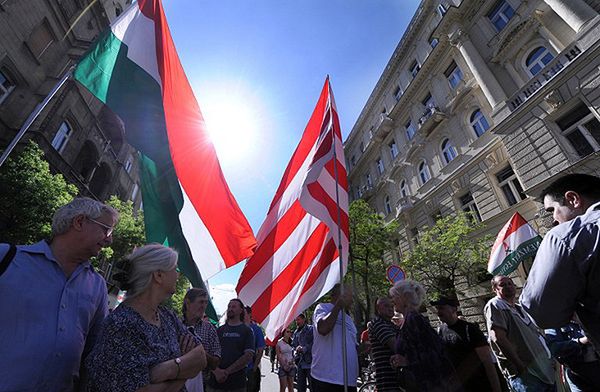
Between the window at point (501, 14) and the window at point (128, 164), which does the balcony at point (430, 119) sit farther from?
the window at point (128, 164)

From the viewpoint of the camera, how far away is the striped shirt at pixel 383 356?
2963mm

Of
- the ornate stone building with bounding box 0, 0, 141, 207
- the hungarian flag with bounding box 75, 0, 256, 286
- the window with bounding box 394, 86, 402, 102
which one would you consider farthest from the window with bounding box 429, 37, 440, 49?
the hungarian flag with bounding box 75, 0, 256, 286

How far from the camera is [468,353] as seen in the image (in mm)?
2789

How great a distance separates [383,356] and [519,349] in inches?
54.7

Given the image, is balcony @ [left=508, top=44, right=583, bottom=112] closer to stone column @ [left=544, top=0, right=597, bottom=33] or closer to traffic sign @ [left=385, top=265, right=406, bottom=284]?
stone column @ [left=544, top=0, right=597, bottom=33]

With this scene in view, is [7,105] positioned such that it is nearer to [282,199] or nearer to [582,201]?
[282,199]

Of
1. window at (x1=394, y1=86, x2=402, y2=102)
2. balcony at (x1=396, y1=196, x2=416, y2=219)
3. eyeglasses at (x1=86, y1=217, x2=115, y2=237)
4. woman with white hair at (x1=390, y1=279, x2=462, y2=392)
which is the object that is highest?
window at (x1=394, y1=86, x2=402, y2=102)

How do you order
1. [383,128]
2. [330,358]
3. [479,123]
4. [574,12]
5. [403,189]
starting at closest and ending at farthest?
[330,358], [574,12], [479,123], [403,189], [383,128]

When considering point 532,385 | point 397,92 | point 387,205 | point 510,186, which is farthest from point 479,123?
point 532,385

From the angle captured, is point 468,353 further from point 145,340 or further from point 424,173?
point 424,173

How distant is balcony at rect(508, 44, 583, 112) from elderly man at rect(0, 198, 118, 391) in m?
13.9

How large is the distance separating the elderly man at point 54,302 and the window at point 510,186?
48.0 ft

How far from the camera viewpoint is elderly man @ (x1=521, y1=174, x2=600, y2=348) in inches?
54.1

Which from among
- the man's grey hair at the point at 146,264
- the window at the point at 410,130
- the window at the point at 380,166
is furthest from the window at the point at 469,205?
the man's grey hair at the point at 146,264
